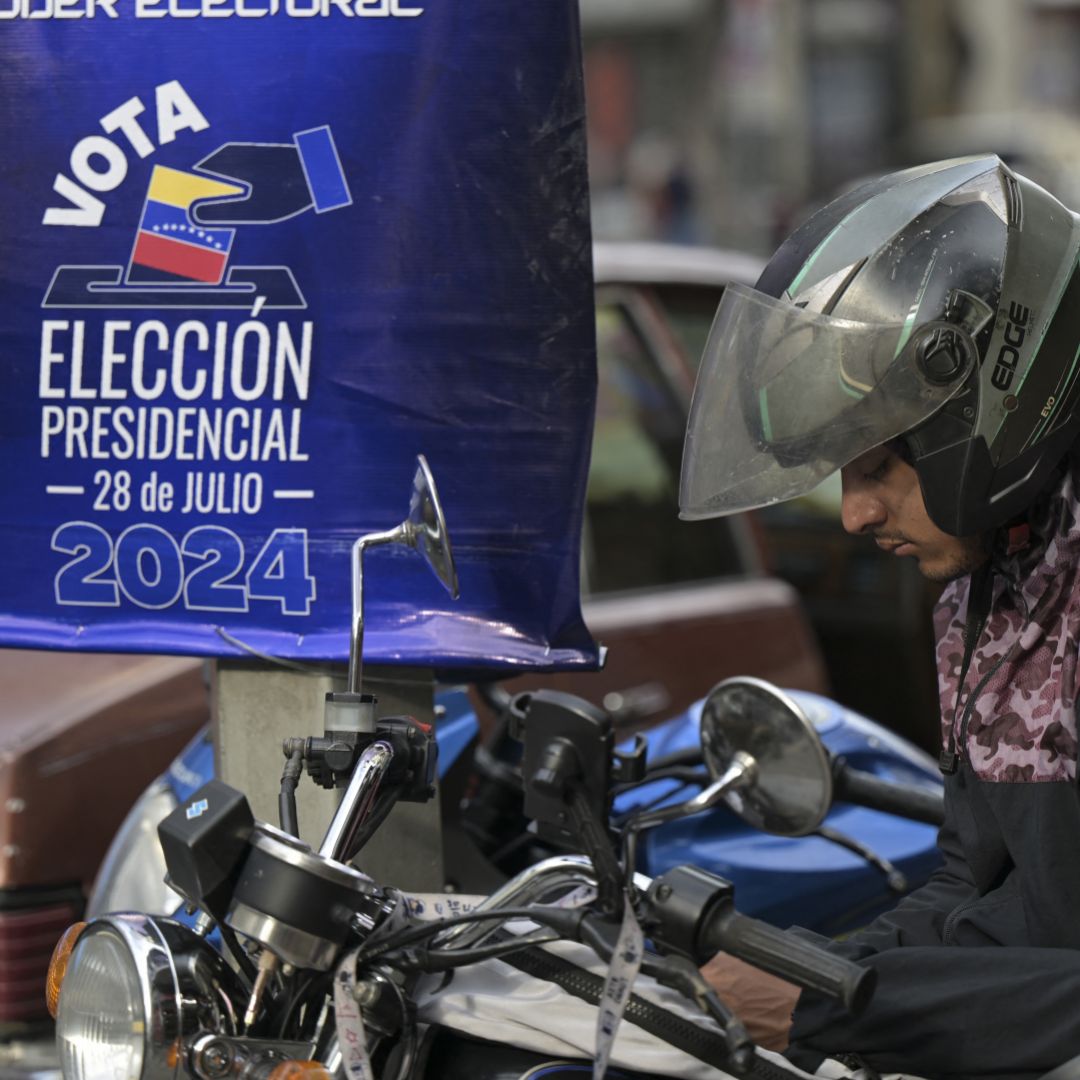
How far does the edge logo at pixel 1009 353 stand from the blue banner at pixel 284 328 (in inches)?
21.4

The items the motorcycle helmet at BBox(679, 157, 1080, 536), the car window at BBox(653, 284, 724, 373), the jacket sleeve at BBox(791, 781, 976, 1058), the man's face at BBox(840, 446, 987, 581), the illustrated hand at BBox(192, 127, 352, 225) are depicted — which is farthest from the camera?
the car window at BBox(653, 284, 724, 373)

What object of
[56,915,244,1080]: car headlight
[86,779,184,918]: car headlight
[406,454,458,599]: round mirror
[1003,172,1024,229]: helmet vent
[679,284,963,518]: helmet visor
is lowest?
[86,779,184,918]: car headlight

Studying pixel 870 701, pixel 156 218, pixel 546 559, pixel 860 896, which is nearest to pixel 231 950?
pixel 546 559

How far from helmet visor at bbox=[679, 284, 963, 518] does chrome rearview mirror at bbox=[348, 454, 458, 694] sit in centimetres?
42

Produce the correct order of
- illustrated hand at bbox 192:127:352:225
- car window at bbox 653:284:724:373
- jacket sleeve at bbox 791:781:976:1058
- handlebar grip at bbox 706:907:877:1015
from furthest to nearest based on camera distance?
1. car window at bbox 653:284:724:373
2. illustrated hand at bbox 192:127:352:225
3. jacket sleeve at bbox 791:781:976:1058
4. handlebar grip at bbox 706:907:877:1015

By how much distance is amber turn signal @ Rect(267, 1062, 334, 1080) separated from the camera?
164 cm

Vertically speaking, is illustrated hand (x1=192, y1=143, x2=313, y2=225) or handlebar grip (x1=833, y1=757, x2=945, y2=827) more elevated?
illustrated hand (x1=192, y1=143, x2=313, y2=225)

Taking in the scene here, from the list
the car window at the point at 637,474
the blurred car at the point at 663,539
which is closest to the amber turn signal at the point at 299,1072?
the blurred car at the point at 663,539

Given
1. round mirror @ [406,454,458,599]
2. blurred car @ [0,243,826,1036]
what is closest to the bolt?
round mirror @ [406,454,458,599]

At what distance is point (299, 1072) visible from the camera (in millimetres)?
1644

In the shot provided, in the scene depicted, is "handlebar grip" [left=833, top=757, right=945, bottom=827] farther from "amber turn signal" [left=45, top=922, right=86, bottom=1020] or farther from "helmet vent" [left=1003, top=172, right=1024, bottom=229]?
"amber turn signal" [left=45, top=922, right=86, bottom=1020]

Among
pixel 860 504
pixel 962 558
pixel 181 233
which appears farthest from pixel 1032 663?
pixel 181 233

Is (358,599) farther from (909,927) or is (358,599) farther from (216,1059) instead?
(909,927)

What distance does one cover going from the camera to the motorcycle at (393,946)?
1674 mm
